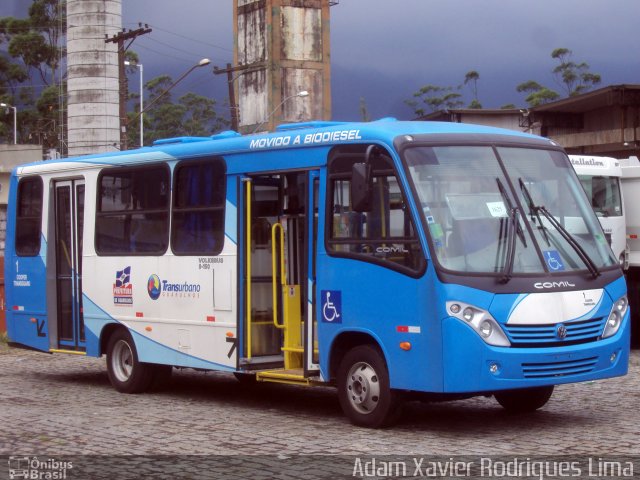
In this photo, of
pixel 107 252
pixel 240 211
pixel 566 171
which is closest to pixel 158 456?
pixel 240 211

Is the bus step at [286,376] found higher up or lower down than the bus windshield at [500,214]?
lower down

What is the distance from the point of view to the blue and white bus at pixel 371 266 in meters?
10.4

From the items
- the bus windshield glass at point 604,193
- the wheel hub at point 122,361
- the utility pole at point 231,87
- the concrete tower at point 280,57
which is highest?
the concrete tower at point 280,57

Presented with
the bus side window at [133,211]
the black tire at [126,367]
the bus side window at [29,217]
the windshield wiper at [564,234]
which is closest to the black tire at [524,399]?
the windshield wiper at [564,234]

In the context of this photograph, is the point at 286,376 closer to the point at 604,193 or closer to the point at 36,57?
the point at 604,193

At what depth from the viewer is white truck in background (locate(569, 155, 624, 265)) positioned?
19072mm

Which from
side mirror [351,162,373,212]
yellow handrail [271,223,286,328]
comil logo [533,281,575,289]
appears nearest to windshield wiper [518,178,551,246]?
comil logo [533,281,575,289]

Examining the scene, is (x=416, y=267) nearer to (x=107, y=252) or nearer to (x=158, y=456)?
(x=158, y=456)

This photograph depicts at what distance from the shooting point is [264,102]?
271 feet

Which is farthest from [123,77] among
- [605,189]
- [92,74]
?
[605,189]

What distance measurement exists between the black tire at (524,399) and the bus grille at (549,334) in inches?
47.2

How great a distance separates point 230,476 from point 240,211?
4567 mm

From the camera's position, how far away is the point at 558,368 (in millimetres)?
10469

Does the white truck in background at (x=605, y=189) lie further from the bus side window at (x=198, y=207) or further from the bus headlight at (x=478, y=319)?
the bus headlight at (x=478, y=319)
